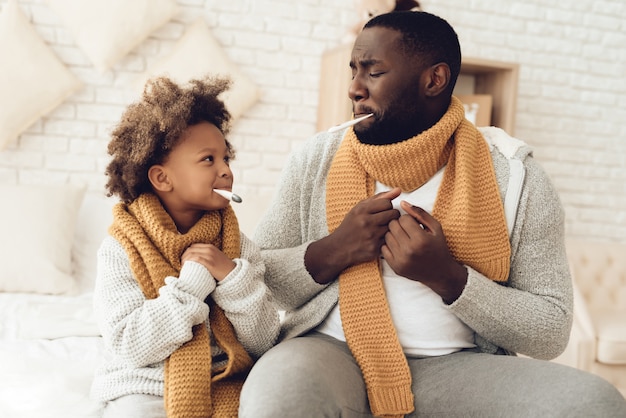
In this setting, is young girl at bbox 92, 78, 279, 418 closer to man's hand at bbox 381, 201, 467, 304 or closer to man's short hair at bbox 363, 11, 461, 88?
man's hand at bbox 381, 201, 467, 304

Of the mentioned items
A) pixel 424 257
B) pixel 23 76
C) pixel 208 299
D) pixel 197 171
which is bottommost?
pixel 208 299

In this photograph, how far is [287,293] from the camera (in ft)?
4.81

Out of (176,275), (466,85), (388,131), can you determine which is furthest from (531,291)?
(466,85)

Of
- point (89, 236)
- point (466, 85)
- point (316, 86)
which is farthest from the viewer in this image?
point (466, 85)

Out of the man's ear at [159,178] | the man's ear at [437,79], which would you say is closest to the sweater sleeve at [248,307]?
the man's ear at [159,178]

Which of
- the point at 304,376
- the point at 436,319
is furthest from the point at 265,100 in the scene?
the point at 304,376

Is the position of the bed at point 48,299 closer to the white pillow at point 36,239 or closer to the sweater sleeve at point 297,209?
the white pillow at point 36,239

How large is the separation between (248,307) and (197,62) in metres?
1.97

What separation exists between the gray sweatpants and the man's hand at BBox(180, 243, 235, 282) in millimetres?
174

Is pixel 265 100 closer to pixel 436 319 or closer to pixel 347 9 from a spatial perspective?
pixel 347 9

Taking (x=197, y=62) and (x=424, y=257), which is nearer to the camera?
(x=424, y=257)

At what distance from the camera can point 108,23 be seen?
2.93 meters

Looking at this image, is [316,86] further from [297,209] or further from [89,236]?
[297,209]

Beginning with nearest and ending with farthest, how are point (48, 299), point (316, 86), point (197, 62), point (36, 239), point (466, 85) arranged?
point (48, 299) → point (36, 239) → point (197, 62) → point (316, 86) → point (466, 85)
